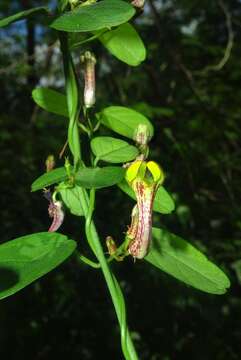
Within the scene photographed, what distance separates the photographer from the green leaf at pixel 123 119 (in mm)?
637

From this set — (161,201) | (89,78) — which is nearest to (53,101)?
(89,78)

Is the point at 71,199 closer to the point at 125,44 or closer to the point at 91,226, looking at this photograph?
the point at 91,226

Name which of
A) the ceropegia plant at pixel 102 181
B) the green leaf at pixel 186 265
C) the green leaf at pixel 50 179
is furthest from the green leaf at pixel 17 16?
the green leaf at pixel 186 265

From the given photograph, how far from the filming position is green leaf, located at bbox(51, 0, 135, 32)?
407mm

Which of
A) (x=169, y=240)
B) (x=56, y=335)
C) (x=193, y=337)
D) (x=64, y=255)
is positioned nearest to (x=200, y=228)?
(x=193, y=337)

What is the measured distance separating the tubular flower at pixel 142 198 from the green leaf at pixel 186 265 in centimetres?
4

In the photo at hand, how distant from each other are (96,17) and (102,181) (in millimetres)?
131

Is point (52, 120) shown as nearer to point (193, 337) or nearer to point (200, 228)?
point (200, 228)

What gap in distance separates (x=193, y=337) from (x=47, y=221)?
0.66 m

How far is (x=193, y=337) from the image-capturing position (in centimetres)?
191

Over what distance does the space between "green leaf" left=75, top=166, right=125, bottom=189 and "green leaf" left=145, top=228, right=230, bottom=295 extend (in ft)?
0.41

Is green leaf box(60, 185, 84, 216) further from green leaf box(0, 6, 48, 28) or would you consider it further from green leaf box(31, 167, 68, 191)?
green leaf box(0, 6, 48, 28)

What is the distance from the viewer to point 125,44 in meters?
0.62

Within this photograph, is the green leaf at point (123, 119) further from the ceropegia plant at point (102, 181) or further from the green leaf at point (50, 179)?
the green leaf at point (50, 179)
